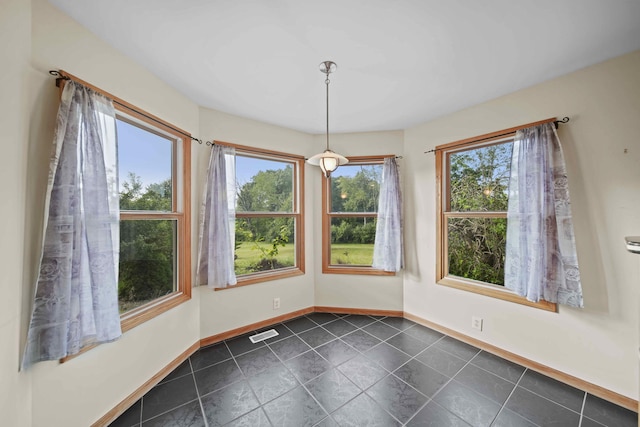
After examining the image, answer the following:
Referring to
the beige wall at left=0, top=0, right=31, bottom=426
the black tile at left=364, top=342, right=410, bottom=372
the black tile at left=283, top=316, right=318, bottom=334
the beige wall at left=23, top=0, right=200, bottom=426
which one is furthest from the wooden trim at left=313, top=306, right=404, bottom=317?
the beige wall at left=0, top=0, right=31, bottom=426

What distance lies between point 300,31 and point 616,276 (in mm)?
2798

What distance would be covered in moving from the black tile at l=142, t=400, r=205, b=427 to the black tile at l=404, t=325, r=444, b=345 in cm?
215

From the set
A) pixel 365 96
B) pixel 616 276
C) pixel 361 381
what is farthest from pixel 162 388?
pixel 616 276

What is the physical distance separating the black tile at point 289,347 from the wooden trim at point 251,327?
1.34 ft

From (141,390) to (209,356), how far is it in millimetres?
571

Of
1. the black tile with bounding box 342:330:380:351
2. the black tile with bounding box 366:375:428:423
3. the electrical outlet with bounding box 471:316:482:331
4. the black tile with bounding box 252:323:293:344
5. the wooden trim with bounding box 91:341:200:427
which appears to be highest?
the electrical outlet with bounding box 471:316:482:331

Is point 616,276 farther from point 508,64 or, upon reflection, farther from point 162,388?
point 162,388

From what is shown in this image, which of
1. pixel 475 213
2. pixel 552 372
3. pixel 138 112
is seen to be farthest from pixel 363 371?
pixel 138 112

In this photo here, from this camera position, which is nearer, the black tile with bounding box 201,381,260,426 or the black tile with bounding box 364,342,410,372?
the black tile with bounding box 201,381,260,426

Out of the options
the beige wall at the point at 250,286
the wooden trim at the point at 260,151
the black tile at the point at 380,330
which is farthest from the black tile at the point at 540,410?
the wooden trim at the point at 260,151

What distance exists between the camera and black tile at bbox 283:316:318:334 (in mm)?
2791

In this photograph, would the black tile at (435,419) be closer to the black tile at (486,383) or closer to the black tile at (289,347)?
the black tile at (486,383)

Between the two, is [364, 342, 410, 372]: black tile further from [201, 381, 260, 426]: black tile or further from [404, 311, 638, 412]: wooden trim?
[201, 381, 260, 426]: black tile

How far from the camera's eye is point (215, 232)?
241 centimetres
